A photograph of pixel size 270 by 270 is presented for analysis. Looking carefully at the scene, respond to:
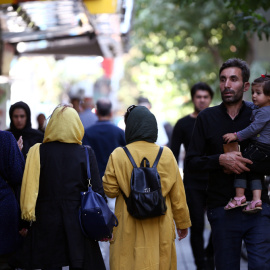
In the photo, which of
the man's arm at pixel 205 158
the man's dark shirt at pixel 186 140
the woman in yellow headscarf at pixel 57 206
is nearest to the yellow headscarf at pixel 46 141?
the woman in yellow headscarf at pixel 57 206

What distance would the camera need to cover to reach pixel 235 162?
516 cm

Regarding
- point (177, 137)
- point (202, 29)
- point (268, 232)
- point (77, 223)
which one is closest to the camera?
point (268, 232)

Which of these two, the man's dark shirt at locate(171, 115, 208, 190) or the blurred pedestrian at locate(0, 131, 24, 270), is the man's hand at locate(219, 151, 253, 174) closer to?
the blurred pedestrian at locate(0, 131, 24, 270)

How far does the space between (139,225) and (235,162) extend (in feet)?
3.06

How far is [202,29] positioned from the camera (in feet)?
60.1

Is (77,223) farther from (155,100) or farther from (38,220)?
(155,100)

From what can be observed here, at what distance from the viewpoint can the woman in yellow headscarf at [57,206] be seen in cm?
555

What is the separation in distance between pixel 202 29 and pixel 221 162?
13500 millimetres

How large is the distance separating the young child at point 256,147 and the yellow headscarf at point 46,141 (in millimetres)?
1317

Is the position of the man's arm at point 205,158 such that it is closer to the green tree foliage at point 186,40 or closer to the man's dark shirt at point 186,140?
the man's dark shirt at point 186,140

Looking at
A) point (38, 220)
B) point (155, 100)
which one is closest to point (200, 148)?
point (38, 220)

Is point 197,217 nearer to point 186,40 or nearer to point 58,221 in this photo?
point 58,221

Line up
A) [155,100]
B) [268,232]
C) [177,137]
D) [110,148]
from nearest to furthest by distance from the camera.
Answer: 1. [268,232]
2. [177,137]
3. [110,148]
4. [155,100]

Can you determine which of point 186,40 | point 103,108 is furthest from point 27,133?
point 186,40
